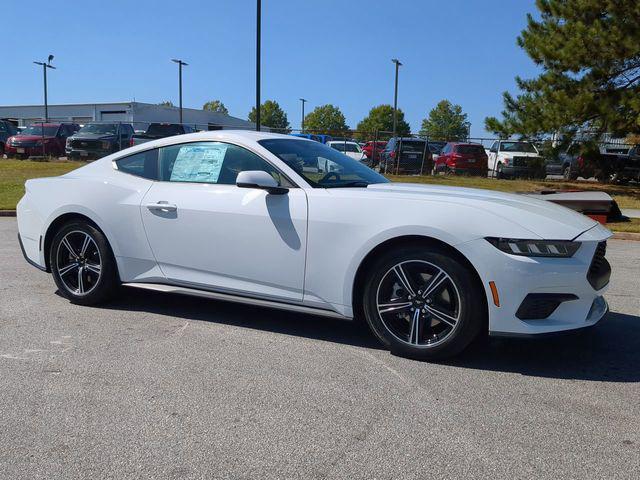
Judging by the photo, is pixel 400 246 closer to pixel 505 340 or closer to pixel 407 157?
pixel 505 340

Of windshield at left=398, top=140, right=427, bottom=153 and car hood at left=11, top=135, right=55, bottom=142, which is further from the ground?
windshield at left=398, top=140, right=427, bottom=153

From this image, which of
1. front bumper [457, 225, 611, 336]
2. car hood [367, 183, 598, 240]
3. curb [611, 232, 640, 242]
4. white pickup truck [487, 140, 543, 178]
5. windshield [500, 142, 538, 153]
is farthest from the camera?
windshield [500, 142, 538, 153]

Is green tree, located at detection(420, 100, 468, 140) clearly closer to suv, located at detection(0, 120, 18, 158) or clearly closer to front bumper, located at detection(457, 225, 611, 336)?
suv, located at detection(0, 120, 18, 158)

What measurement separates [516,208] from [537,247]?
1.16 feet

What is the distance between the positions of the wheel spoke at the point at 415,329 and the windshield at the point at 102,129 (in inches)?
872

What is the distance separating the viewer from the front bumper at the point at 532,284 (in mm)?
3604

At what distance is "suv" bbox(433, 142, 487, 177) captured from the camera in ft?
81.7

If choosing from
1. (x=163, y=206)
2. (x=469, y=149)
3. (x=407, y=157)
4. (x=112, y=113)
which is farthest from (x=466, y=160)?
(x=112, y=113)

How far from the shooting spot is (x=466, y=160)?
24.9 m

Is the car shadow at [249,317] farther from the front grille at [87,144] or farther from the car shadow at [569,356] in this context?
the front grille at [87,144]

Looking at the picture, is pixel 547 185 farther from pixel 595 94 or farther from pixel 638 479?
pixel 638 479

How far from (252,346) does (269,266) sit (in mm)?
568

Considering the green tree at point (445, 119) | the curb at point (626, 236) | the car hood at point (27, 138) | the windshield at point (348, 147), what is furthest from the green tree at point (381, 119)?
the curb at point (626, 236)

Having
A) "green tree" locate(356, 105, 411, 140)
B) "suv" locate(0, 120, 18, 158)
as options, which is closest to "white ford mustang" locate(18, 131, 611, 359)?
"suv" locate(0, 120, 18, 158)
